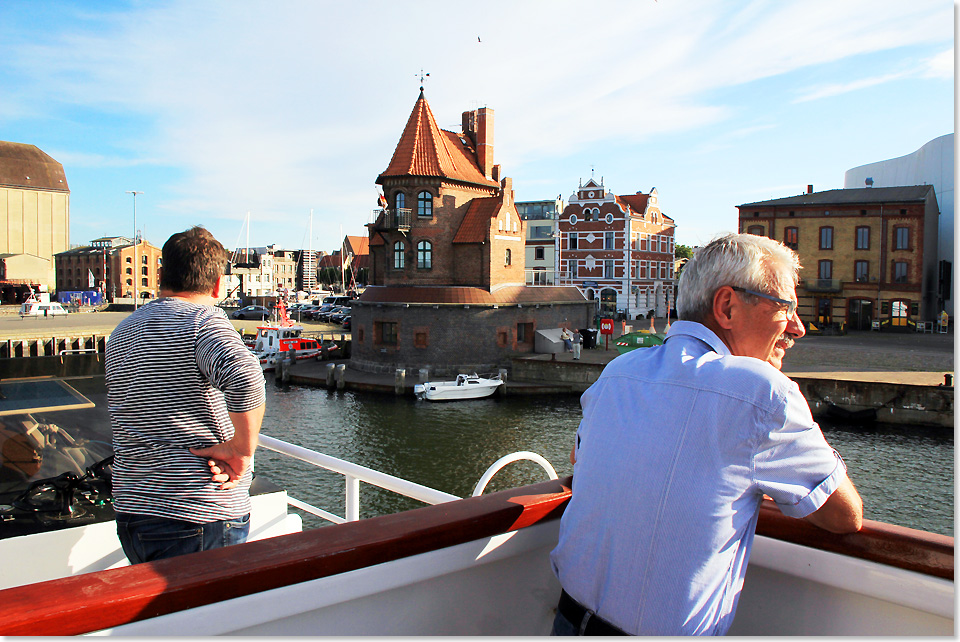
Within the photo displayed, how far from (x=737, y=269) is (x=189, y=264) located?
1.89 metres

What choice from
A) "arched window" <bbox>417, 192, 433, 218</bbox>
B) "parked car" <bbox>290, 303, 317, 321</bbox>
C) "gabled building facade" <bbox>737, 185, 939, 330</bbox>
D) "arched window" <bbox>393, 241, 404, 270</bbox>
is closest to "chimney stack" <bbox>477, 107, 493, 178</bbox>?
"arched window" <bbox>417, 192, 433, 218</bbox>

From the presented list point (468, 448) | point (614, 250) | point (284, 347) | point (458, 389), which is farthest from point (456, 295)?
point (614, 250)

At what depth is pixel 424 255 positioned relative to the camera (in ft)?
106

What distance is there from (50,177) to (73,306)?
1730 cm

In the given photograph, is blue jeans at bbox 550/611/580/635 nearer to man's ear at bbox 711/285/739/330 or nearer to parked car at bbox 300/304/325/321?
man's ear at bbox 711/285/739/330

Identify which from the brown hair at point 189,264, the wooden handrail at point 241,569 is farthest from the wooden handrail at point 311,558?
the brown hair at point 189,264

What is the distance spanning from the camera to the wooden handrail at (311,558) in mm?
1444

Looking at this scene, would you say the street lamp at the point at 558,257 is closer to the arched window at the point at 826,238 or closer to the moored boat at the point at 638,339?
the arched window at the point at 826,238

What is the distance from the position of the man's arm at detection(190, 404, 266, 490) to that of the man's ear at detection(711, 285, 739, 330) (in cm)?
150

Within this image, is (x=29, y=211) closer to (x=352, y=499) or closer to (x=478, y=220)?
(x=478, y=220)

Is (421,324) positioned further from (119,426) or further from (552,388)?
(119,426)

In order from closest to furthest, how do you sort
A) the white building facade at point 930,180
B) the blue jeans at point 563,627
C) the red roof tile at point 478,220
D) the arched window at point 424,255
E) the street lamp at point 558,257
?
the blue jeans at point 563,627 < the red roof tile at point 478,220 < the arched window at point 424,255 < the white building facade at point 930,180 < the street lamp at point 558,257

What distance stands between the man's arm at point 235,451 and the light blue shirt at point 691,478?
3.83 ft

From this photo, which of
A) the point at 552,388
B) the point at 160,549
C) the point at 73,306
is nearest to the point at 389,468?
the point at 552,388
